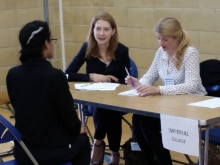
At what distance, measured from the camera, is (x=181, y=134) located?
8.85 ft

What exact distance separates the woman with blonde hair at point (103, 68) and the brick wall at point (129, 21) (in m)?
1.24

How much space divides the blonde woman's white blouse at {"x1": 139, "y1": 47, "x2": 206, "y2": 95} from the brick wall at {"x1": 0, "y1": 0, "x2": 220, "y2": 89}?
4.74ft

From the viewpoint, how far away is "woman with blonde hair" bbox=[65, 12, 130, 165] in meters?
3.82

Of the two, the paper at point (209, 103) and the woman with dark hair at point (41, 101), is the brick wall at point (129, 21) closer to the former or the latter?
the paper at point (209, 103)

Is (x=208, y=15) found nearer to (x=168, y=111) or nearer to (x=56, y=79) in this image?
(x=168, y=111)

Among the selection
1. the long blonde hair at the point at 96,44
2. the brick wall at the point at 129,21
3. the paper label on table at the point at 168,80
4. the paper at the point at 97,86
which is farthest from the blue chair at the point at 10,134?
the brick wall at the point at 129,21

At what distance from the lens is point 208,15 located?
4.88 metres

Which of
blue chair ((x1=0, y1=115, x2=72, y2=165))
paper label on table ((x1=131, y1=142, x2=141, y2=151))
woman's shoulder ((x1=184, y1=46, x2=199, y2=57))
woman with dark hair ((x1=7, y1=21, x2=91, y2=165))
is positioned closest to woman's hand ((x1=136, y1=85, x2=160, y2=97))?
woman's shoulder ((x1=184, y1=46, x2=199, y2=57))

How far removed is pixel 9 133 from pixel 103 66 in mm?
1385

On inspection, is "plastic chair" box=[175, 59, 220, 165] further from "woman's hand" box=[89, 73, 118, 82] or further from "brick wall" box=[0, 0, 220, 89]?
"brick wall" box=[0, 0, 220, 89]

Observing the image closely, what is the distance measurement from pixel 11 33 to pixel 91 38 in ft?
8.17

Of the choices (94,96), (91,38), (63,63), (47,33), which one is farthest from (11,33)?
(47,33)

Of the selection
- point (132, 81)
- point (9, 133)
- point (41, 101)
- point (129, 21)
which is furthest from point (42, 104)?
point (129, 21)

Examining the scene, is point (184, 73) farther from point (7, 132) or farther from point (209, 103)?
point (7, 132)
